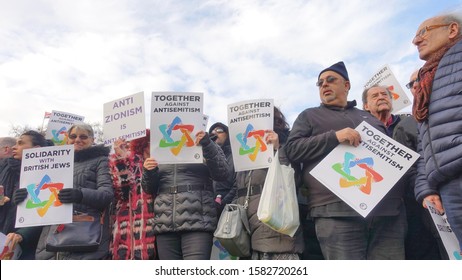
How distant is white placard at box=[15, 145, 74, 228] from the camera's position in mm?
4418

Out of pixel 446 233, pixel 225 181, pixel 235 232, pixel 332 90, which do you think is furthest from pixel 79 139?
pixel 446 233

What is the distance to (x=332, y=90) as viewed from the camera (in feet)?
12.9

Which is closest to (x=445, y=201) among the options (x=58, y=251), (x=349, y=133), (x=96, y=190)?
(x=349, y=133)

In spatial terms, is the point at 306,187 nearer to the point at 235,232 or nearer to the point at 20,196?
the point at 235,232

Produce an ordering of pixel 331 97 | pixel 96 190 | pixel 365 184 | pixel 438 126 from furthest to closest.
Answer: pixel 96 190
pixel 331 97
pixel 365 184
pixel 438 126

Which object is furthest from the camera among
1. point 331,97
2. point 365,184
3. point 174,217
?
point 174,217

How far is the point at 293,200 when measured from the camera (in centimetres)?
367

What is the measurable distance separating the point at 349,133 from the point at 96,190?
236 cm

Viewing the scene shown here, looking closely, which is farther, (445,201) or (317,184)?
(317,184)

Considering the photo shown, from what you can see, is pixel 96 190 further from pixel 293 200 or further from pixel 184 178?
pixel 293 200

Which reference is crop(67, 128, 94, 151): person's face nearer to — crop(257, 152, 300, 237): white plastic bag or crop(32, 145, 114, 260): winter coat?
crop(32, 145, 114, 260): winter coat

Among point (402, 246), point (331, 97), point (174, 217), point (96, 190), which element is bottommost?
point (402, 246)

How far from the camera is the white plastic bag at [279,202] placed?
3545mm

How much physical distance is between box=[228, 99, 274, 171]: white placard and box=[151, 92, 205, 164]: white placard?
324 mm
